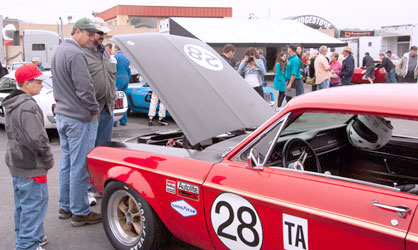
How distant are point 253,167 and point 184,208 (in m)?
0.58

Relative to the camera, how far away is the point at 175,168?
2.66 meters

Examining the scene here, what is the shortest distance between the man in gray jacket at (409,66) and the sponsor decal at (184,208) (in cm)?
1239

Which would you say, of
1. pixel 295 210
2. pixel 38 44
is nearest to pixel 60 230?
pixel 295 210

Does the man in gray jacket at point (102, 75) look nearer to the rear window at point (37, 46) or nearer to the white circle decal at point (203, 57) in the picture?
the white circle decal at point (203, 57)

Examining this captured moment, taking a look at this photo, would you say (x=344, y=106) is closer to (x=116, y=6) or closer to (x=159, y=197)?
Answer: (x=159, y=197)

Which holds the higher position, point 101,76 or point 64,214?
point 101,76

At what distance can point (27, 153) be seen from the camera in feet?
9.34

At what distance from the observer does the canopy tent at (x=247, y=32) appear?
20.6m

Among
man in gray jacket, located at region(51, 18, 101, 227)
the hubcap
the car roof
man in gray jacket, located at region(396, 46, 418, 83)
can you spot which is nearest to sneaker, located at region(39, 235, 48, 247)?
man in gray jacket, located at region(51, 18, 101, 227)

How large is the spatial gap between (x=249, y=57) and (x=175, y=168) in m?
5.50

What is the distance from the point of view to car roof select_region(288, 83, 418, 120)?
77.7 inches

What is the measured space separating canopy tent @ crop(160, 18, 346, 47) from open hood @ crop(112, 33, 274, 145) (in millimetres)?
16252

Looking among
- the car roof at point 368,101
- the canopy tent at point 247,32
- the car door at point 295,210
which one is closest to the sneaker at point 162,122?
the car door at point 295,210

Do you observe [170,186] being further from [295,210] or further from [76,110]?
[76,110]
